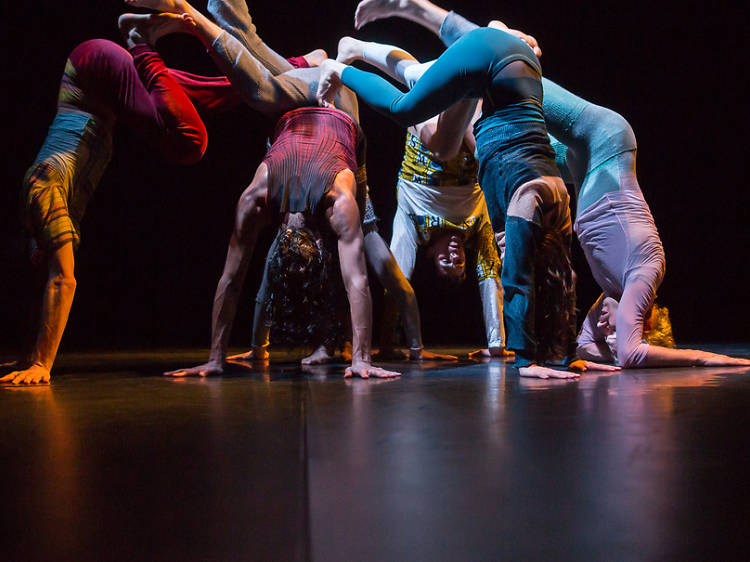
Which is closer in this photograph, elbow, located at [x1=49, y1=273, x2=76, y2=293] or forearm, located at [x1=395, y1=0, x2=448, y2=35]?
elbow, located at [x1=49, y1=273, x2=76, y2=293]

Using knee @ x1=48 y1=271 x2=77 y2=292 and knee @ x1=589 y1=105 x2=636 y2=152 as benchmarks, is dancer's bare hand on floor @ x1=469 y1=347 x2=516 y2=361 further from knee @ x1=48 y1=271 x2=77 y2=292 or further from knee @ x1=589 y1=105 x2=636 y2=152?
knee @ x1=48 y1=271 x2=77 y2=292

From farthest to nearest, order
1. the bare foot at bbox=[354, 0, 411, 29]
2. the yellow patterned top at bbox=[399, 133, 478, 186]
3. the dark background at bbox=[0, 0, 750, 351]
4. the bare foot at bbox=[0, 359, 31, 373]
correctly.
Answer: the dark background at bbox=[0, 0, 750, 351], the yellow patterned top at bbox=[399, 133, 478, 186], the bare foot at bbox=[354, 0, 411, 29], the bare foot at bbox=[0, 359, 31, 373]

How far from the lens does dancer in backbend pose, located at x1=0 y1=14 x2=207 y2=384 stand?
2.04 meters

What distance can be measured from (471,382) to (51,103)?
3.54 metres

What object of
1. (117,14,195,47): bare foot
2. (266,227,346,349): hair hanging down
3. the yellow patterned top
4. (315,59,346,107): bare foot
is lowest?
(266,227,346,349): hair hanging down

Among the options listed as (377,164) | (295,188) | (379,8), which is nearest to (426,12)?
(379,8)

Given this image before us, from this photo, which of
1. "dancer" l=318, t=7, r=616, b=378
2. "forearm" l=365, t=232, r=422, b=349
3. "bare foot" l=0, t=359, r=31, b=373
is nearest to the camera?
"dancer" l=318, t=7, r=616, b=378

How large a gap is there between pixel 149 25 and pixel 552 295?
1.77 m

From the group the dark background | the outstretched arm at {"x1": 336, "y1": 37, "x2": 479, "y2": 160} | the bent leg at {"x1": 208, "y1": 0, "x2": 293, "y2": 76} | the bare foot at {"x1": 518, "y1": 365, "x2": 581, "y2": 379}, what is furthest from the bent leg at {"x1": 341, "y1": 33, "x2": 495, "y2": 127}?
the dark background

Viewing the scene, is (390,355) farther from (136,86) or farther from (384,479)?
(384,479)

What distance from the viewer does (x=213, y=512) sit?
1.86ft

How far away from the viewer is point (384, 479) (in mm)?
660

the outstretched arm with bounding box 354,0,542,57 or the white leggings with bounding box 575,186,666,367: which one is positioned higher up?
the outstretched arm with bounding box 354,0,542,57

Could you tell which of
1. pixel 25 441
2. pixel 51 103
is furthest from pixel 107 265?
pixel 25 441
